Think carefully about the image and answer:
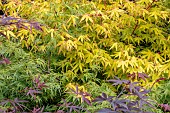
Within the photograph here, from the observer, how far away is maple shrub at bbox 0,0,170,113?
6.74ft

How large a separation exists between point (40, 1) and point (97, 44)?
750mm

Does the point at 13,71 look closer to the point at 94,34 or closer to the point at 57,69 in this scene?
the point at 57,69

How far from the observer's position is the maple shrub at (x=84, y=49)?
6.74 feet

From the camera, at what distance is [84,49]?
7.27 feet

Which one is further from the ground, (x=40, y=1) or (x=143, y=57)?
(x=40, y=1)

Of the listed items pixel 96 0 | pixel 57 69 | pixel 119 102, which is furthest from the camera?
pixel 96 0

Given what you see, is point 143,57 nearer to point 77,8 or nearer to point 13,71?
point 77,8

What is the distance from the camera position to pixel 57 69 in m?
2.30

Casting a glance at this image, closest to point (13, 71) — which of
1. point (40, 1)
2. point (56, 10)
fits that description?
point (56, 10)

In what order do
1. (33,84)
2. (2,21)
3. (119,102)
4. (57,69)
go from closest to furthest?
(119,102) → (2,21) → (33,84) → (57,69)

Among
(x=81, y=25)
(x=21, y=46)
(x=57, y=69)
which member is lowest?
(x=57, y=69)

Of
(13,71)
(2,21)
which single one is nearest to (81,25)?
(13,71)

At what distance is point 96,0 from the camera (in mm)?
2605

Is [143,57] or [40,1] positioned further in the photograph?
[40,1]
